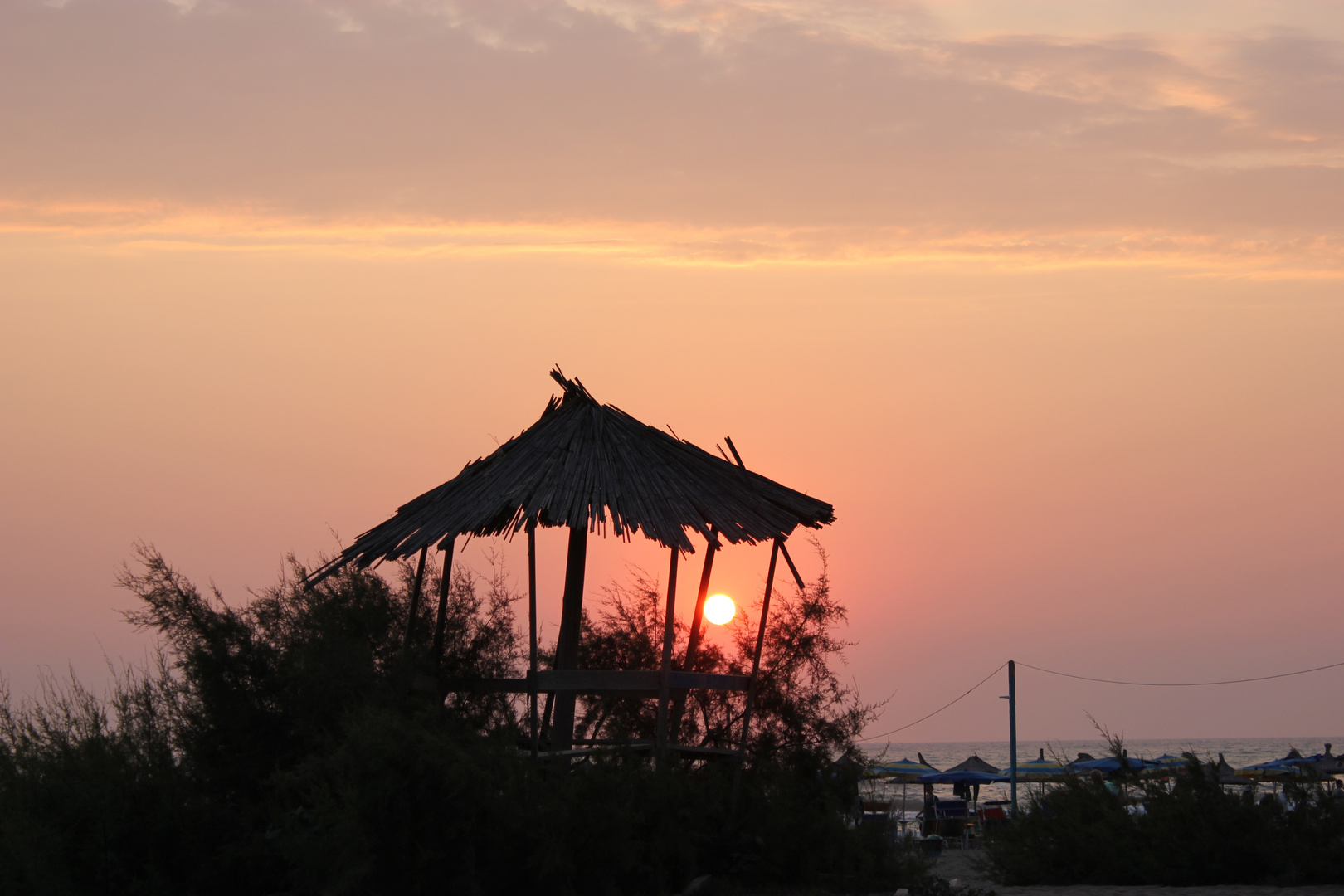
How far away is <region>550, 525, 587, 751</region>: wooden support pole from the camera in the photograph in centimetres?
1261

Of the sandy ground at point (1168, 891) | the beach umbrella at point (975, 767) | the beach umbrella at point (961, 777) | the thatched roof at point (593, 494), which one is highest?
the thatched roof at point (593, 494)

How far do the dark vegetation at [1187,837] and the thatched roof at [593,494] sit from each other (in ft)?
16.1

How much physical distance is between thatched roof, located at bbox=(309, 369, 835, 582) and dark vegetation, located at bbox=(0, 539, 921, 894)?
1.19 m

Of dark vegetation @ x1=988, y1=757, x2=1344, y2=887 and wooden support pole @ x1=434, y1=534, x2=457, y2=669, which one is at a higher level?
wooden support pole @ x1=434, y1=534, x2=457, y2=669

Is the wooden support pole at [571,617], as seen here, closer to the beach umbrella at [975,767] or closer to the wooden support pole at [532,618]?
the wooden support pole at [532,618]

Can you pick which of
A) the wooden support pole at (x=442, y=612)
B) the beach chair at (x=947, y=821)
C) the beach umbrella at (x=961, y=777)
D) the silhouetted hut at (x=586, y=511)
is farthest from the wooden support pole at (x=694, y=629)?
the beach umbrella at (x=961, y=777)

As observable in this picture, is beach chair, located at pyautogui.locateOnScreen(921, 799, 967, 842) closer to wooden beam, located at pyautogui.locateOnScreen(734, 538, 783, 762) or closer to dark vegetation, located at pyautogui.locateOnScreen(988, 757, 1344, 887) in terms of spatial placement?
dark vegetation, located at pyautogui.locateOnScreen(988, 757, 1344, 887)

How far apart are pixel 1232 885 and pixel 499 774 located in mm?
8358

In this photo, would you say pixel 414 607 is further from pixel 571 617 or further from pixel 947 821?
pixel 947 821

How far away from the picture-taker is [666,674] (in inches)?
480

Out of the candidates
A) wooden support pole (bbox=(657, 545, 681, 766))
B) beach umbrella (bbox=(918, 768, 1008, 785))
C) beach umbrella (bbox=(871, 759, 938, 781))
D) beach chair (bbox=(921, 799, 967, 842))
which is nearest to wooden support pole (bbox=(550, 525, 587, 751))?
wooden support pole (bbox=(657, 545, 681, 766))

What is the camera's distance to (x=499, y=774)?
10.6m

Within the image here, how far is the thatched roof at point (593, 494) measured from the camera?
463 inches

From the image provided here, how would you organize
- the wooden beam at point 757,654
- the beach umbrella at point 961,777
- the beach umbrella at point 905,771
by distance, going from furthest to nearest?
the beach umbrella at point 905,771
the beach umbrella at point 961,777
the wooden beam at point 757,654
